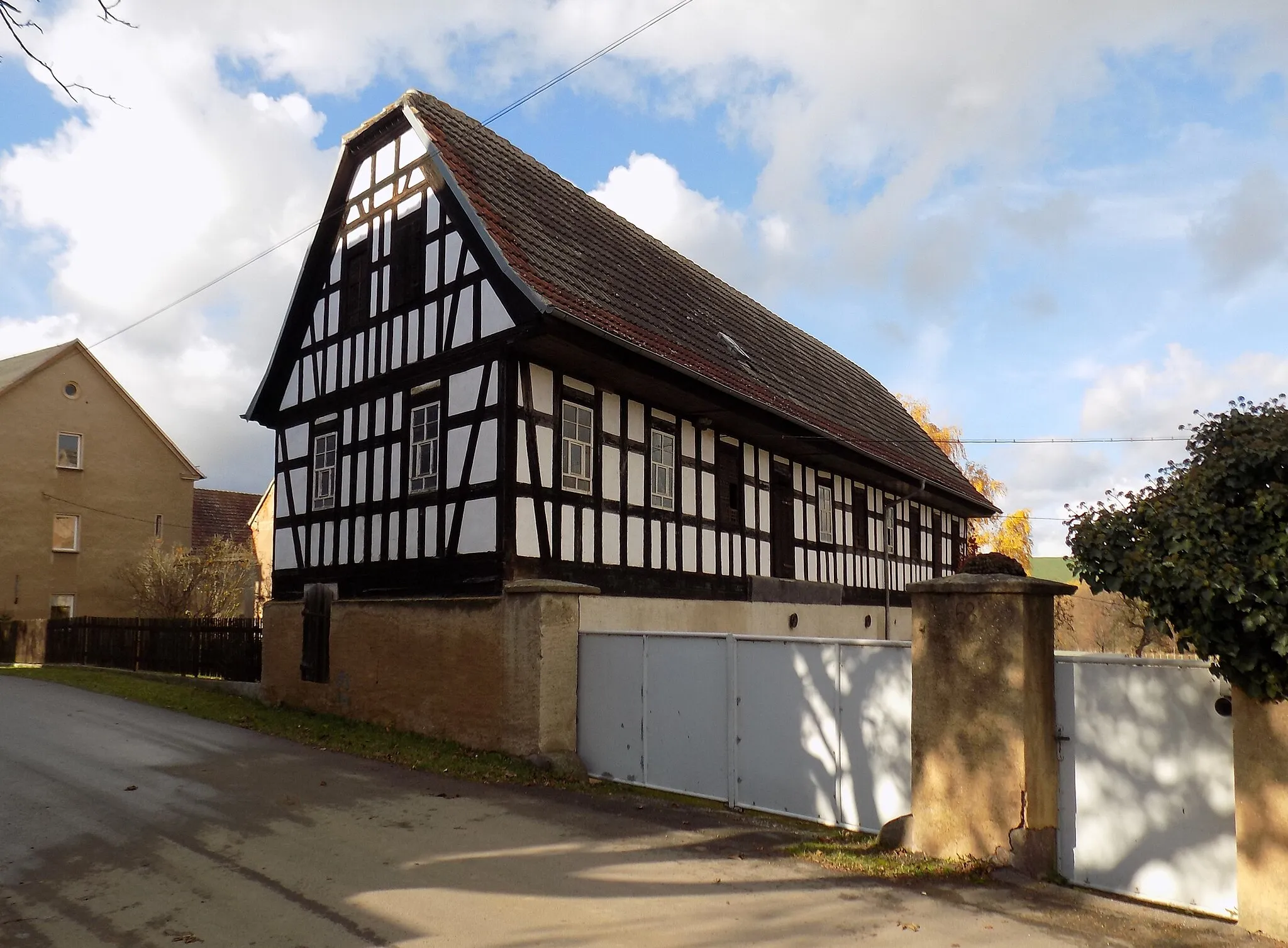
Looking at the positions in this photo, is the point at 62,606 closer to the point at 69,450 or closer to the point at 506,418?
the point at 69,450

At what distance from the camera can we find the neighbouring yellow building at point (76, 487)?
32.2 metres

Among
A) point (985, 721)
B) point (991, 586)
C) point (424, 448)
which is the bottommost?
point (985, 721)

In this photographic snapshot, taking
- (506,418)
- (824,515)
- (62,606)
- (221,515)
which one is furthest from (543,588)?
(221,515)

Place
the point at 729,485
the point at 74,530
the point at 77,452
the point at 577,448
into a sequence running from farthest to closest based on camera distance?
the point at 77,452
the point at 74,530
the point at 729,485
the point at 577,448

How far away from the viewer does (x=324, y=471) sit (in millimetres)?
17062

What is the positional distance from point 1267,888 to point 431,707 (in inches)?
384

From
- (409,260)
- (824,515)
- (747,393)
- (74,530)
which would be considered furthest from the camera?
(74,530)

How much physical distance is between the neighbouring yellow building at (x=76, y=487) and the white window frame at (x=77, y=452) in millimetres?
31

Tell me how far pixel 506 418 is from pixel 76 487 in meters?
26.7

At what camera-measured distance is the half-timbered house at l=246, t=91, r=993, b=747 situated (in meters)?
13.5

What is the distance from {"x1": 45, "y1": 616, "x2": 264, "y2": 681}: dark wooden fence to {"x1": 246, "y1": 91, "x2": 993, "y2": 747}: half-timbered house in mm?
2835

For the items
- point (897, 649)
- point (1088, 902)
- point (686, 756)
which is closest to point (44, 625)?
point (686, 756)

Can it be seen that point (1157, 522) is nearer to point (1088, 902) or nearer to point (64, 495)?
point (1088, 902)

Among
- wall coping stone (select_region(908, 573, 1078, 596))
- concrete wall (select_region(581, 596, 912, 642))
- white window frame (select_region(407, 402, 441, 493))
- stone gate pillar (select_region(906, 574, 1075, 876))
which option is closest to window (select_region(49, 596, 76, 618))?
white window frame (select_region(407, 402, 441, 493))
